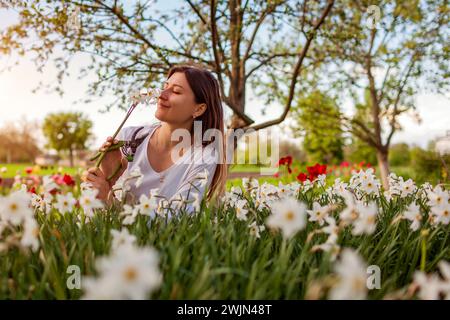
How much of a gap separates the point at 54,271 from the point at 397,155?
37.2 m

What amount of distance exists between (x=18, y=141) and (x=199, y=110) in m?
40.8

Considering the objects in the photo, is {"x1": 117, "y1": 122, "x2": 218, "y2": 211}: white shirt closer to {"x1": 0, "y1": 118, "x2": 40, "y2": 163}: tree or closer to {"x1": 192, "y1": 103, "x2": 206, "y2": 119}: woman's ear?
{"x1": 192, "y1": 103, "x2": 206, "y2": 119}: woman's ear

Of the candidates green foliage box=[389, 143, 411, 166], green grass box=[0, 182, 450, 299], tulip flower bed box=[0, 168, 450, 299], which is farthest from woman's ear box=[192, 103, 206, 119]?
green foliage box=[389, 143, 411, 166]

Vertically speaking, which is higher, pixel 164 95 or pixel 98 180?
pixel 164 95

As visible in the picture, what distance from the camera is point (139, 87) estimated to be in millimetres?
6051

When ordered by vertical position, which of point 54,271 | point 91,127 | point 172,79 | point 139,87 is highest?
point 91,127

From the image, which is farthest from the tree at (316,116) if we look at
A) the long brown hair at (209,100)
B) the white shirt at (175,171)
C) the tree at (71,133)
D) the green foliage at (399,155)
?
the tree at (71,133)

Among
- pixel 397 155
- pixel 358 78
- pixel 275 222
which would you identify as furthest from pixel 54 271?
pixel 397 155

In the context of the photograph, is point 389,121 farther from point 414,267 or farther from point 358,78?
point 414,267

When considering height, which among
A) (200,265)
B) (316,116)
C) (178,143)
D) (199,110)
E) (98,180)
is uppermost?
(316,116)

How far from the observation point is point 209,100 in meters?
3.22

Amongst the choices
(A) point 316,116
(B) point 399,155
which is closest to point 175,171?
(A) point 316,116

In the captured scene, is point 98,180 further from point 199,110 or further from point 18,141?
point 18,141

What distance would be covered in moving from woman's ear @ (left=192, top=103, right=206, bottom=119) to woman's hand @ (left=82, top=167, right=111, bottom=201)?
3.13 ft
